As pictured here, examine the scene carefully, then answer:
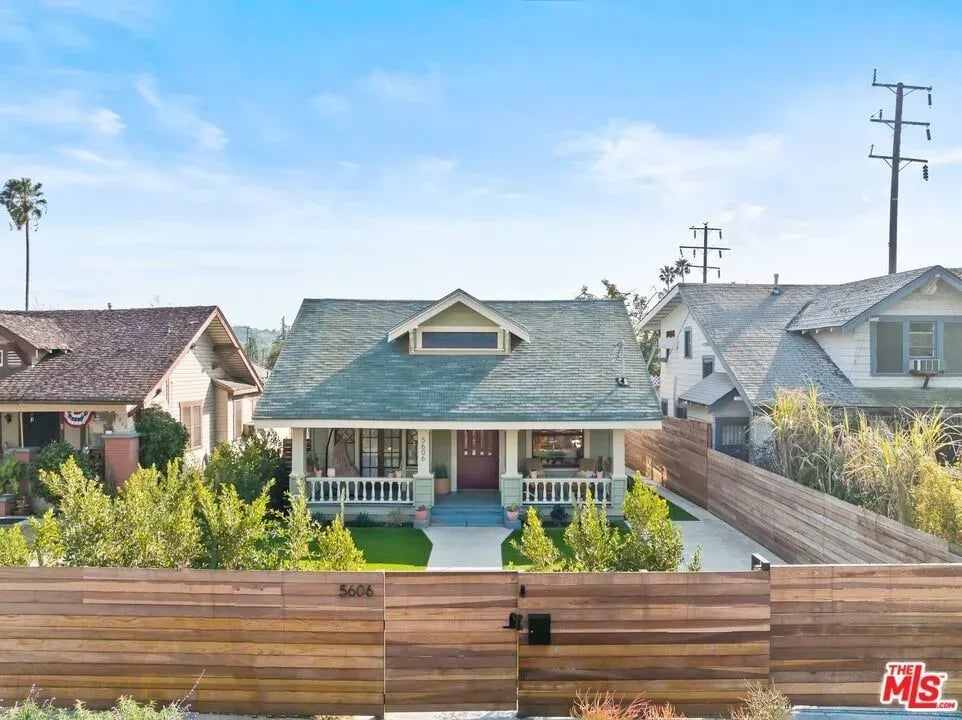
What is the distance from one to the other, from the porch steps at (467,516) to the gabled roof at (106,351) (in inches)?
318

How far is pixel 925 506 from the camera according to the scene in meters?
7.78

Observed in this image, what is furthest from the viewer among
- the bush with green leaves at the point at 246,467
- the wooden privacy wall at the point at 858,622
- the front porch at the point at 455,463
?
the front porch at the point at 455,463

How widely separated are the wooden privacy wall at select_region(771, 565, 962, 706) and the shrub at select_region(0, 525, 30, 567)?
8.02 m

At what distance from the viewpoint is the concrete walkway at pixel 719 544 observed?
36.7ft

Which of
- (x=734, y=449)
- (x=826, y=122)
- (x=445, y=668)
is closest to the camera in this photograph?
(x=445, y=668)

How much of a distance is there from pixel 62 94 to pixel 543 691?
1639 cm

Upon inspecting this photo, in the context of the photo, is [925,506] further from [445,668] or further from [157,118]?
[157,118]

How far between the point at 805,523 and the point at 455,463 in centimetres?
892

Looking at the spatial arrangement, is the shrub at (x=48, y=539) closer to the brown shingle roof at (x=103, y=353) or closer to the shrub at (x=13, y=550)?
the shrub at (x=13, y=550)

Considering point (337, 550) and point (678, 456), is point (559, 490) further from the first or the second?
point (337, 550)

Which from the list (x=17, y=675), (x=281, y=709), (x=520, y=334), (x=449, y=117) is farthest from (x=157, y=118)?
(x=281, y=709)

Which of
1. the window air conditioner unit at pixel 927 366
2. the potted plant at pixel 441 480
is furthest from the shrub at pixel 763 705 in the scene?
the window air conditioner unit at pixel 927 366

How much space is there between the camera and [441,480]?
15.9m

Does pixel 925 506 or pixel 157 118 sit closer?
pixel 925 506
